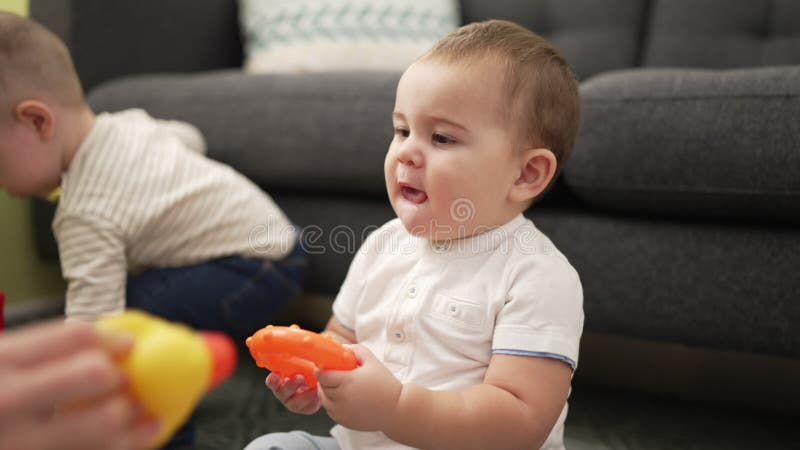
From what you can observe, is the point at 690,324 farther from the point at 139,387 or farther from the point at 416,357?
the point at 139,387

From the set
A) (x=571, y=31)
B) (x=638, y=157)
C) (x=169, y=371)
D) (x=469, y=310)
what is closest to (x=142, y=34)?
(x=571, y=31)

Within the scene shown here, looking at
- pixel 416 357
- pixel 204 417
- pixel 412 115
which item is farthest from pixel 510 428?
pixel 204 417

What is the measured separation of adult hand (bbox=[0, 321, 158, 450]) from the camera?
0.93ft

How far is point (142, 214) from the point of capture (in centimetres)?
98

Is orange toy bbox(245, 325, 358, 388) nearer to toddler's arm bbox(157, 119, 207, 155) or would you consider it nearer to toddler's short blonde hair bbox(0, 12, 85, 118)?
toddler's short blonde hair bbox(0, 12, 85, 118)

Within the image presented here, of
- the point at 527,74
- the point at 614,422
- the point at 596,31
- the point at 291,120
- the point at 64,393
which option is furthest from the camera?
the point at 596,31

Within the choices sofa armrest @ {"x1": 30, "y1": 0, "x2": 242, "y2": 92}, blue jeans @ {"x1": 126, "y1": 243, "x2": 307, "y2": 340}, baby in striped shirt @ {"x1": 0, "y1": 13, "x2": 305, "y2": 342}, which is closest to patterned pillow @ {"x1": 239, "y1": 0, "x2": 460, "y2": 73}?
sofa armrest @ {"x1": 30, "y1": 0, "x2": 242, "y2": 92}

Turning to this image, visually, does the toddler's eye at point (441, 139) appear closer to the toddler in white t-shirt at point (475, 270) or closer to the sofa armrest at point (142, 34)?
the toddler in white t-shirt at point (475, 270)

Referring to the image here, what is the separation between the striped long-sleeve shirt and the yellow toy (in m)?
0.67

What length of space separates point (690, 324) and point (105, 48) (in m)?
1.22

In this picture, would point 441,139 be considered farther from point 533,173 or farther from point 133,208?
point 133,208

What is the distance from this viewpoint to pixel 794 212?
845 mm

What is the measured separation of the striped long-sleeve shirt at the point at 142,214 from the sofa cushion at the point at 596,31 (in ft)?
2.65

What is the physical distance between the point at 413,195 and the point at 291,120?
59 cm
